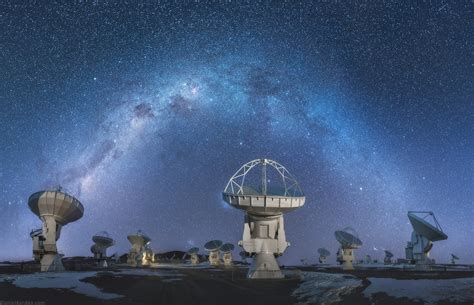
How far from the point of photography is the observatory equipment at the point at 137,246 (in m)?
91.2

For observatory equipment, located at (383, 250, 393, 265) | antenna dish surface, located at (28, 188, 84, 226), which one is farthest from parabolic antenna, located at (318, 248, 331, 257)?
antenna dish surface, located at (28, 188, 84, 226)

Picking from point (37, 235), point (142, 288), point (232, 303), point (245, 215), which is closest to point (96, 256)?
point (37, 235)

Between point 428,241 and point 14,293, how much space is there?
60.2 m

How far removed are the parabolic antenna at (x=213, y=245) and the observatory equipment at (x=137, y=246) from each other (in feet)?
42.4

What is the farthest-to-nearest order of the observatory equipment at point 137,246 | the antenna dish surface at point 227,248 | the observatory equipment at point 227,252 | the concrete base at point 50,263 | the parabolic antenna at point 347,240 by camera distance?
the antenna dish surface at point 227,248, the observatory equipment at point 227,252, the observatory equipment at point 137,246, the parabolic antenna at point 347,240, the concrete base at point 50,263

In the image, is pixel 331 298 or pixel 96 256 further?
pixel 96 256

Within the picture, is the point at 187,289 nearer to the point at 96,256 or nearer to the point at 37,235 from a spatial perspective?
the point at 37,235

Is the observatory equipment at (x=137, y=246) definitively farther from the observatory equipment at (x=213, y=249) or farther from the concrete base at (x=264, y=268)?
the concrete base at (x=264, y=268)

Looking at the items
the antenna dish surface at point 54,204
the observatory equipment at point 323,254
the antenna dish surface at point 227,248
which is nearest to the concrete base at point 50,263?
the antenna dish surface at point 54,204

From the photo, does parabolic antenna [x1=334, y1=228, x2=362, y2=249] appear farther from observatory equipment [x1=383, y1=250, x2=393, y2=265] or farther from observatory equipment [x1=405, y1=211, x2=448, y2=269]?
observatory equipment [x1=383, y1=250, x2=393, y2=265]

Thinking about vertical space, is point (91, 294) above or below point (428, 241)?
below

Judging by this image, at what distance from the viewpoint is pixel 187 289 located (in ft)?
94.5

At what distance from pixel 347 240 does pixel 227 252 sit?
38903 mm

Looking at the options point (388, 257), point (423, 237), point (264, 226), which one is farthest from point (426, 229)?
point (388, 257)
